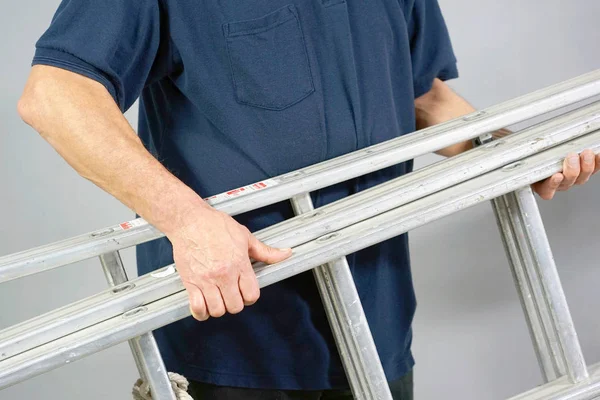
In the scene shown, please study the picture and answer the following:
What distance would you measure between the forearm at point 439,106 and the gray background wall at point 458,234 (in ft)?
1.62

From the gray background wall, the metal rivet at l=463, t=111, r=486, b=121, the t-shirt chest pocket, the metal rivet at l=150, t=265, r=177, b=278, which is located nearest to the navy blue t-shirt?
the t-shirt chest pocket

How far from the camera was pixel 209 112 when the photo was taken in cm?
105

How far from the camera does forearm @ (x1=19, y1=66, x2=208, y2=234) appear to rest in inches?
33.6

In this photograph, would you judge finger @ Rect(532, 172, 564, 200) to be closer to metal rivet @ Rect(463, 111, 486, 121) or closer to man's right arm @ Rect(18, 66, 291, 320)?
metal rivet @ Rect(463, 111, 486, 121)

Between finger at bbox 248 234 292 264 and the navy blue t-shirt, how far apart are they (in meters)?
0.23

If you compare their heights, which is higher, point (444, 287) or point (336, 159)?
point (336, 159)

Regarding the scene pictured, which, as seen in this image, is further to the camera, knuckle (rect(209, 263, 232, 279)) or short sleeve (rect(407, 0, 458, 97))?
short sleeve (rect(407, 0, 458, 97))

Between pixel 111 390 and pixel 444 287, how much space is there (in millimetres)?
767

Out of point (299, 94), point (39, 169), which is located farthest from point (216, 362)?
point (39, 169)

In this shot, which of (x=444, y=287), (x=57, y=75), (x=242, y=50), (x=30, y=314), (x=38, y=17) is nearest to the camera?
(x=57, y=75)

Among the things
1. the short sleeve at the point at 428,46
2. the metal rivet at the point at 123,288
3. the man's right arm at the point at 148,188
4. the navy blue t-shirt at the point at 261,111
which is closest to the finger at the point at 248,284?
the man's right arm at the point at 148,188

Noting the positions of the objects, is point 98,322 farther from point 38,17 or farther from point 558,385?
point 38,17

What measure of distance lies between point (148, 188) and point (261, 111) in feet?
0.78

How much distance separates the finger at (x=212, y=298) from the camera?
807mm
